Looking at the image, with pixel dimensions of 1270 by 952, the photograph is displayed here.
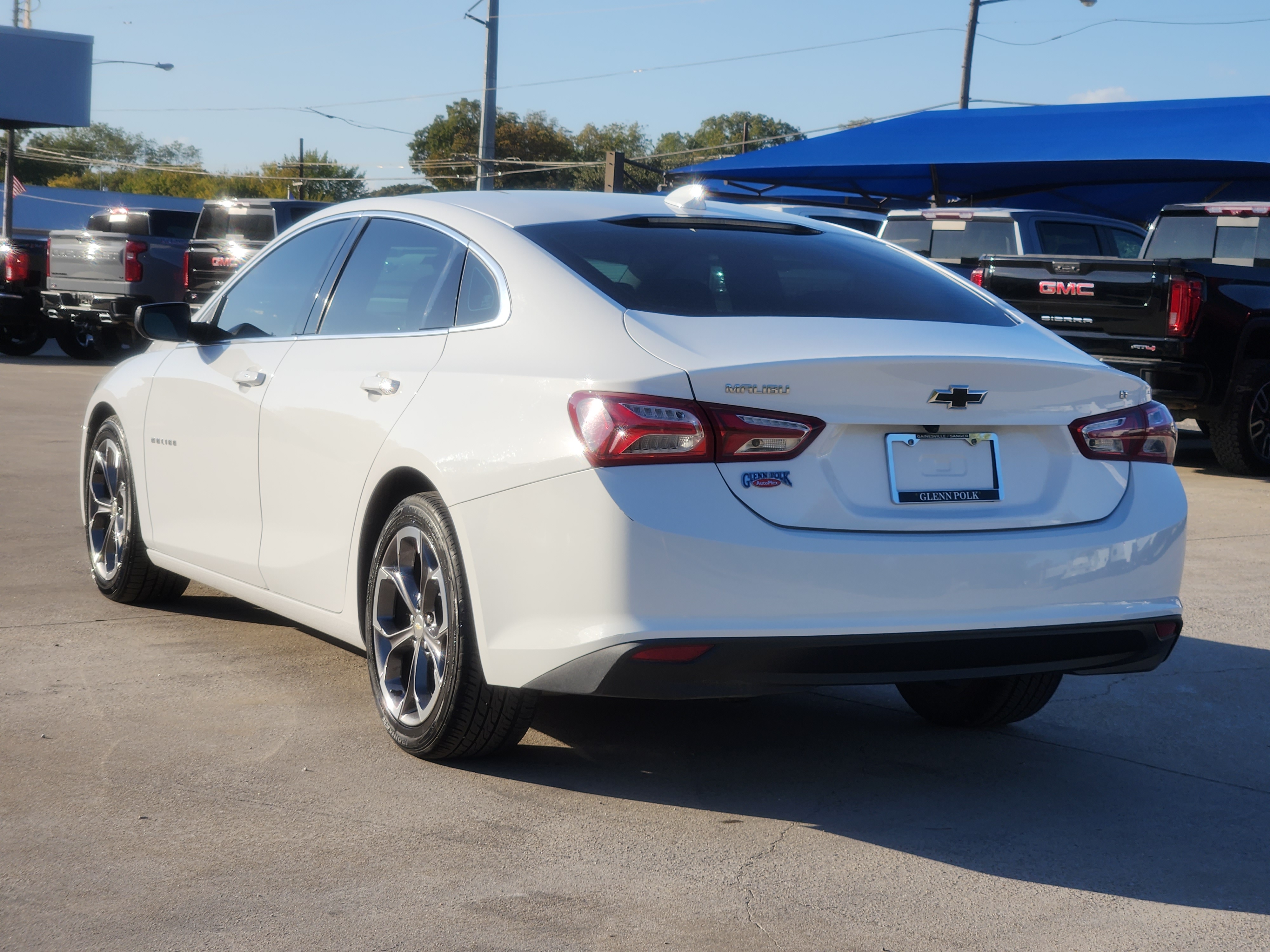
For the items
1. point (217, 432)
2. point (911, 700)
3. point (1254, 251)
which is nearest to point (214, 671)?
point (217, 432)

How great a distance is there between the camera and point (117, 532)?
6.08m

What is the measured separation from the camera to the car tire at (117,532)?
5.94 meters

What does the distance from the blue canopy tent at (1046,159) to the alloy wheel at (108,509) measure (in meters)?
15.0

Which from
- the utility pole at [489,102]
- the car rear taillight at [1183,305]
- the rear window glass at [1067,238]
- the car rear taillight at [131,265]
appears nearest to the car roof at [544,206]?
the car rear taillight at [1183,305]

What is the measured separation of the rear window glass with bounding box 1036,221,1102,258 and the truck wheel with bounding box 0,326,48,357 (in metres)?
15.2

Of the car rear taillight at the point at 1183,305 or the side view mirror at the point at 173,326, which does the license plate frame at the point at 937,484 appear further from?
the car rear taillight at the point at 1183,305

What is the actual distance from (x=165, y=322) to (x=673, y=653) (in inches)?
116

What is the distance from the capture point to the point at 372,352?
4.48 m

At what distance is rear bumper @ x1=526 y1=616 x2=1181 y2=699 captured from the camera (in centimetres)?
347

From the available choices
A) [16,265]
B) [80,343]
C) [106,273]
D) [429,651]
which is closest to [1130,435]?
[429,651]

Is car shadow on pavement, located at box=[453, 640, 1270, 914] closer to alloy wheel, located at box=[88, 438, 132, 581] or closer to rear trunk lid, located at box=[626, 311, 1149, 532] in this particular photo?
rear trunk lid, located at box=[626, 311, 1149, 532]

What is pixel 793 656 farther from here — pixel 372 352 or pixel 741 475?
pixel 372 352

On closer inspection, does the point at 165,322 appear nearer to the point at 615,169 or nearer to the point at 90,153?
the point at 615,169

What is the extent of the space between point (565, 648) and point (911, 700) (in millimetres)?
1673
